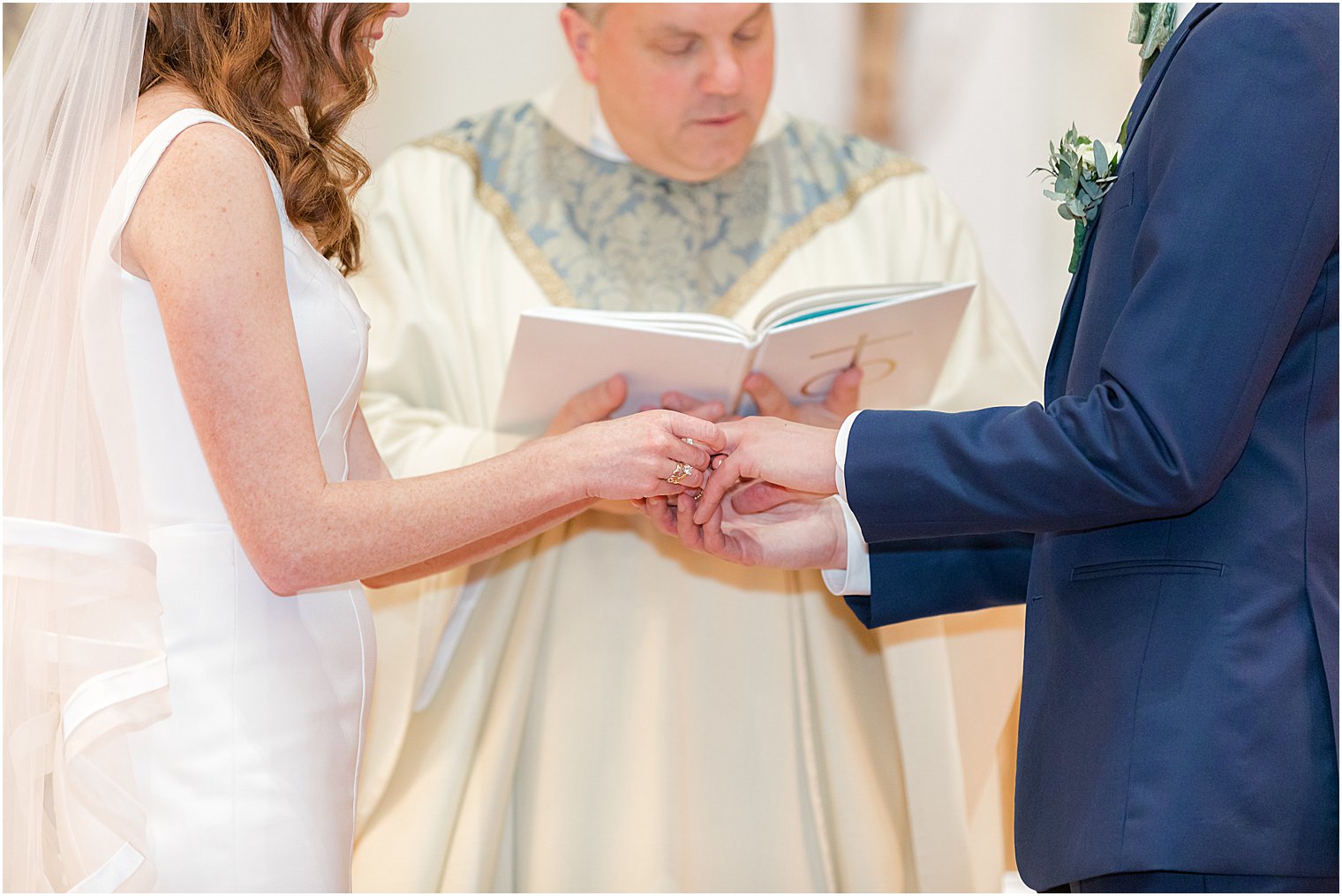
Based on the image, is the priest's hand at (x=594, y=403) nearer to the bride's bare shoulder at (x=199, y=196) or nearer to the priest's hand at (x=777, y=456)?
the priest's hand at (x=777, y=456)

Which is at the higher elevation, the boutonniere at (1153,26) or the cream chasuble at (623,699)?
the boutonniere at (1153,26)

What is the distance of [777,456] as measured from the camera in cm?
204

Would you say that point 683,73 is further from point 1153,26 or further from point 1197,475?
point 1197,475

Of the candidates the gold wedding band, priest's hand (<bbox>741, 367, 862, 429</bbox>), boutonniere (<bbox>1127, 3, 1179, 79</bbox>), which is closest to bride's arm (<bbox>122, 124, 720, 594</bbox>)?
the gold wedding band

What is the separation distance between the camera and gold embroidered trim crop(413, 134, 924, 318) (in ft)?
11.0

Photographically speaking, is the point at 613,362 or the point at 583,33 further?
the point at 583,33

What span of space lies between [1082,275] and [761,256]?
5.09ft

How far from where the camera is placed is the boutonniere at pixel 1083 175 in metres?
1.83

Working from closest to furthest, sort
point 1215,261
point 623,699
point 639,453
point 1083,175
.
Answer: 1. point 1215,261
2. point 1083,175
3. point 639,453
4. point 623,699

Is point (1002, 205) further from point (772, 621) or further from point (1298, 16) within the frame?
point (1298, 16)

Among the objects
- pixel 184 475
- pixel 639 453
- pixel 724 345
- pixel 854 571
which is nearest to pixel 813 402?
pixel 724 345

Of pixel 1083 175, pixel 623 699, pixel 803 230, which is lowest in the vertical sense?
pixel 623 699

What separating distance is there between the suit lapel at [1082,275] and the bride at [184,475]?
0.62m

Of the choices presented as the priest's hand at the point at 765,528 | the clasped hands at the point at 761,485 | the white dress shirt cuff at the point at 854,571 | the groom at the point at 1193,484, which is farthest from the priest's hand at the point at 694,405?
the groom at the point at 1193,484
